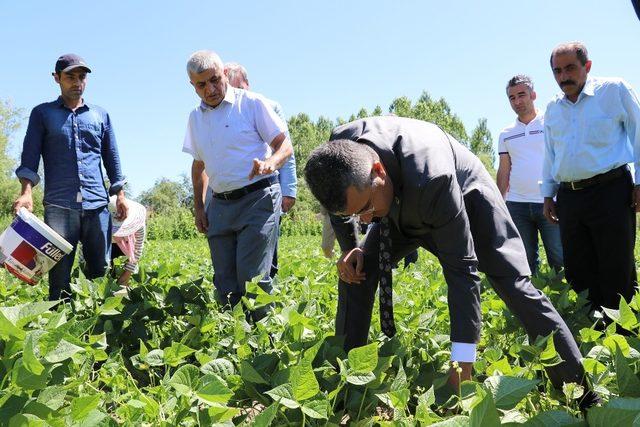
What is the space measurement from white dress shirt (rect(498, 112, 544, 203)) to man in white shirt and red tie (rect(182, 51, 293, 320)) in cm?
218

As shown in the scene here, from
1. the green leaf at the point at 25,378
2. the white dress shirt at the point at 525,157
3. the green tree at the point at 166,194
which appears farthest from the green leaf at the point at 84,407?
the green tree at the point at 166,194

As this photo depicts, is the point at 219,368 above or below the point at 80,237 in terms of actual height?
below

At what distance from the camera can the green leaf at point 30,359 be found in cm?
162

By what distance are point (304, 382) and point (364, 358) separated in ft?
0.87

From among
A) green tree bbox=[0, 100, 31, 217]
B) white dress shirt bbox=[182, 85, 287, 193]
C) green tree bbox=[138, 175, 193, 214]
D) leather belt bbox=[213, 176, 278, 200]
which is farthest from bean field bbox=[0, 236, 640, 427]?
green tree bbox=[138, 175, 193, 214]

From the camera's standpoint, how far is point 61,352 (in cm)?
184

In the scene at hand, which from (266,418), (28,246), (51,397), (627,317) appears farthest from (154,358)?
(627,317)

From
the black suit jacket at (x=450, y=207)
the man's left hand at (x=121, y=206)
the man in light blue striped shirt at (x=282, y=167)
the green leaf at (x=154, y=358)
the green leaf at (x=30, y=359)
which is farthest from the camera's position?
the man in light blue striped shirt at (x=282, y=167)

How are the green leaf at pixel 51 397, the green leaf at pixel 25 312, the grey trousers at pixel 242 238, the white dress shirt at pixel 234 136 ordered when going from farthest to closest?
the white dress shirt at pixel 234 136
the grey trousers at pixel 242 238
the green leaf at pixel 25 312
the green leaf at pixel 51 397

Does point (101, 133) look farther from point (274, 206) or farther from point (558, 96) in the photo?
point (558, 96)

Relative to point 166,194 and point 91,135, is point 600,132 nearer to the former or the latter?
point 91,135

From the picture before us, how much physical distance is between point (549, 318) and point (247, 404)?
1208mm

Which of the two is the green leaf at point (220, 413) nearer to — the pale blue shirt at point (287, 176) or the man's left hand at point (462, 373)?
the man's left hand at point (462, 373)

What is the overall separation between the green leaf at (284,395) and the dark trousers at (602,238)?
2.25 m
